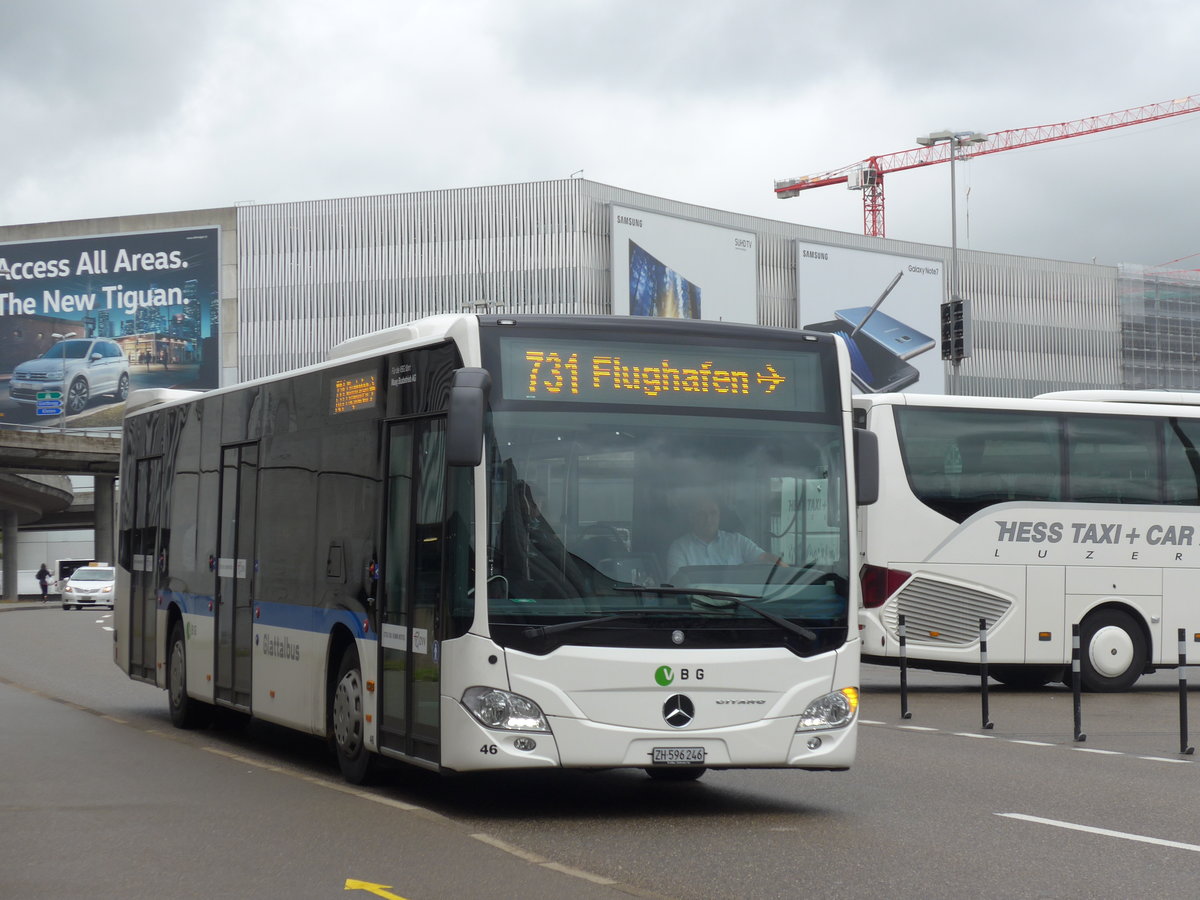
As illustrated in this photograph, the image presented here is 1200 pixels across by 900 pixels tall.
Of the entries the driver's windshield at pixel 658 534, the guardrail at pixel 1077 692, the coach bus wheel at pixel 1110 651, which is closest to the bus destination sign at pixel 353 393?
the driver's windshield at pixel 658 534

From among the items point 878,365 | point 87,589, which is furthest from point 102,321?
point 87,589

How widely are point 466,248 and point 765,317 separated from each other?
1768 cm

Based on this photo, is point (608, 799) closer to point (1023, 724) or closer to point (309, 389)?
point (309, 389)

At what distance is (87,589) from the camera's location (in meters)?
60.9

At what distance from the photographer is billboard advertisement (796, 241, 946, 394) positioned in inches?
4050

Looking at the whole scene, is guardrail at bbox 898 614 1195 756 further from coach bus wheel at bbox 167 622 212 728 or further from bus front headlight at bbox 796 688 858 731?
coach bus wheel at bbox 167 622 212 728

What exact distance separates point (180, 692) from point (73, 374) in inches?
3641

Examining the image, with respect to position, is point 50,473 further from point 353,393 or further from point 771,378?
point 771,378

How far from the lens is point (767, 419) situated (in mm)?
10727

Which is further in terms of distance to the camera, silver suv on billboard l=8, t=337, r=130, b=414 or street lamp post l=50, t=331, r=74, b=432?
silver suv on billboard l=8, t=337, r=130, b=414

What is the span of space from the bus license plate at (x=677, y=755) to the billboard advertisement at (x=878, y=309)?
9205cm

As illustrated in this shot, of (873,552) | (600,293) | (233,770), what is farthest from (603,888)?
(600,293)

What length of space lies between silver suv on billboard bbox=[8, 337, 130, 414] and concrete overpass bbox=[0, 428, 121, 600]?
247 centimetres

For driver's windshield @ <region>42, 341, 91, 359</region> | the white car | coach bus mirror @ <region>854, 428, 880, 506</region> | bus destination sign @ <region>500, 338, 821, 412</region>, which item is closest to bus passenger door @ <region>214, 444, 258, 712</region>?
bus destination sign @ <region>500, 338, 821, 412</region>
